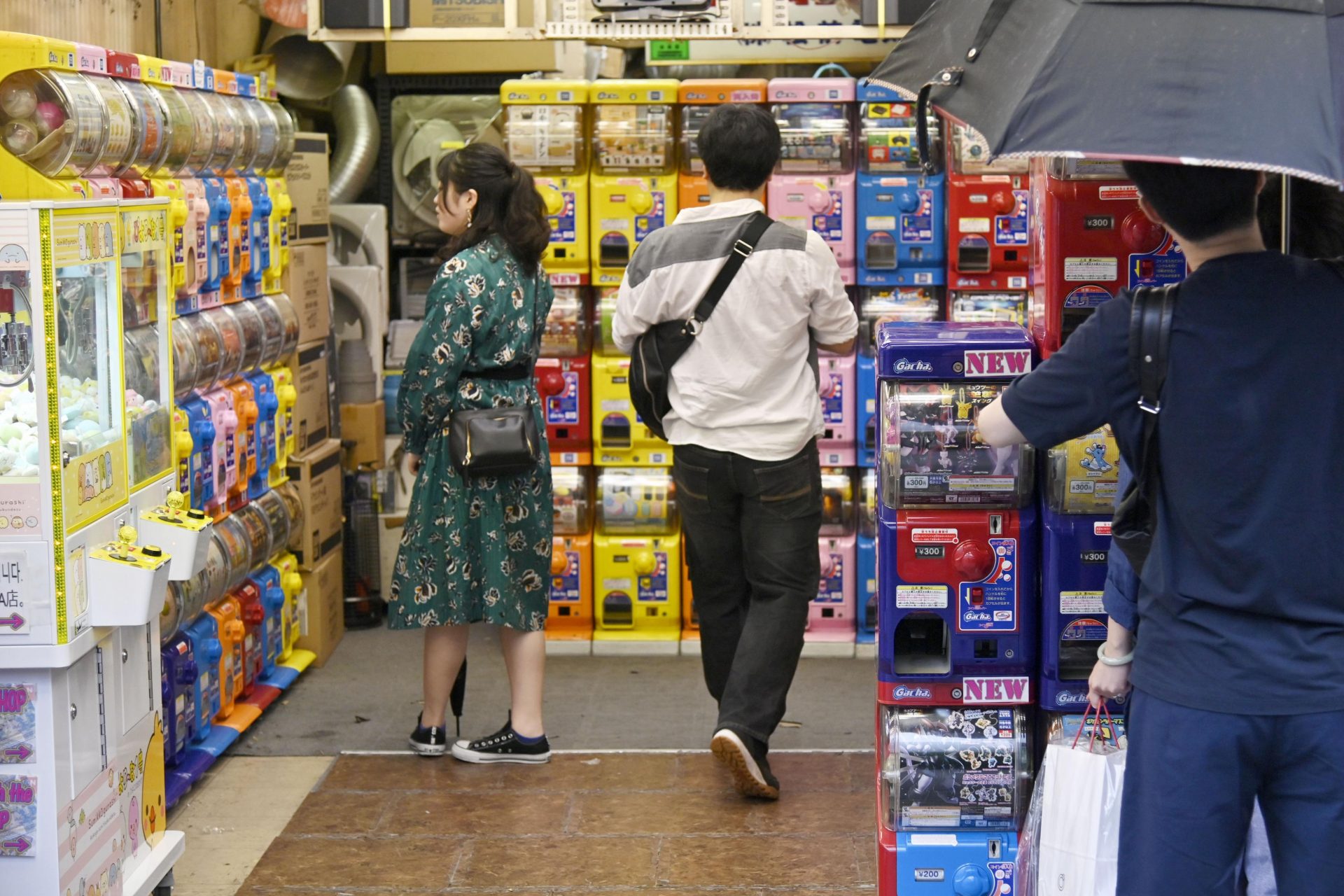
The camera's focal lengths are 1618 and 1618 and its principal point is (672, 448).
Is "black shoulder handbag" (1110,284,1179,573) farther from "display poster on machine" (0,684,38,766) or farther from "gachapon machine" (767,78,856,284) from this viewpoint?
"gachapon machine" (767,78,856,284)

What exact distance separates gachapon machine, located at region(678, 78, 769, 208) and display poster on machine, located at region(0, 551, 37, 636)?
3.58 m

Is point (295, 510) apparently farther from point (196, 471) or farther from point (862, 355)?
point (862, 355)

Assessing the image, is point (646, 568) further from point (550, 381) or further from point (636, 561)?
point (550, 381)

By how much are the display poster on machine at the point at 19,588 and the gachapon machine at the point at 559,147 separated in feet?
11.1

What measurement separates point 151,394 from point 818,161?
125 inches

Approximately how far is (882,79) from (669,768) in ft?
8.97

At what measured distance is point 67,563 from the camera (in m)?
3.20

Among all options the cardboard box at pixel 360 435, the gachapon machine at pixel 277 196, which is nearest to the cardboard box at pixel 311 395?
the cardboard box at pixel 360 435

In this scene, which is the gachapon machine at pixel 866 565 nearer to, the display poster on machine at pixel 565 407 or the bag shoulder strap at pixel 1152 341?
the display poster on machine at pixel 565 407

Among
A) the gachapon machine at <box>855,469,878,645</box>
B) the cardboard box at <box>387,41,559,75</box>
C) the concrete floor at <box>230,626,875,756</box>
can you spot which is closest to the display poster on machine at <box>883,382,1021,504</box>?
the concrete floor at <box>230,626,875,756</box>

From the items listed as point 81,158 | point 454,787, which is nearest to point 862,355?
point 454,787

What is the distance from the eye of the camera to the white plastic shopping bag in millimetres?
2777

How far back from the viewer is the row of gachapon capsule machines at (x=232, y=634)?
4.76 m

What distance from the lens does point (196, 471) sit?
192 inches
